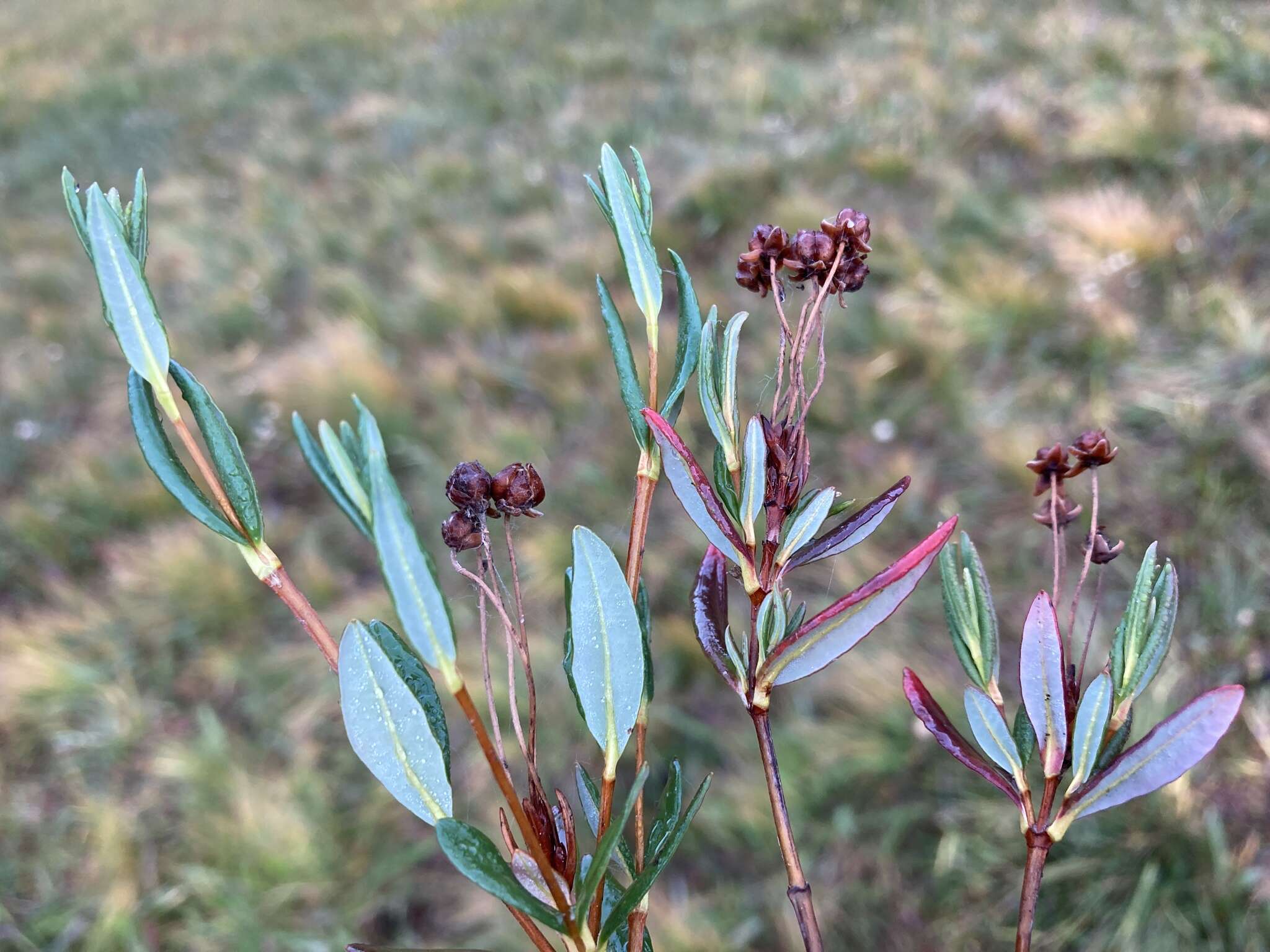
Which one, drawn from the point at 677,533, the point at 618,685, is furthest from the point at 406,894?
the point at 618,685

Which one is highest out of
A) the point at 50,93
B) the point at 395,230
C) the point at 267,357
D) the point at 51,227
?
the point at 50,93

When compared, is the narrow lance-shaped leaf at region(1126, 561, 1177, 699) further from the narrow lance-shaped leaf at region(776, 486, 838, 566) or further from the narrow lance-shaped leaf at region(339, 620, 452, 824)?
the narrow lance-shaped leaf at region(339, 620, 452, 824)

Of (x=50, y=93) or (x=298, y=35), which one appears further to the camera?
(x=298, y=35)

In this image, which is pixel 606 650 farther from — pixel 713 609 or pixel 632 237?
pixel 632 237

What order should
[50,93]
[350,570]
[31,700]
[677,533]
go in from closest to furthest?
[31,700], [677,533], [350,570], [50,93]

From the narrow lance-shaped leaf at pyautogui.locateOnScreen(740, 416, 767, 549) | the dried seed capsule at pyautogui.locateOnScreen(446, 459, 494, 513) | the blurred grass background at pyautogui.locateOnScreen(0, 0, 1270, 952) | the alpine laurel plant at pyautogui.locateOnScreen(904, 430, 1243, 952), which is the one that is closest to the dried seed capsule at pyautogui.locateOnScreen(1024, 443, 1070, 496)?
the alpine laurel plant at pyautogui.locateOnScreen(904, 430, 1243, 952)

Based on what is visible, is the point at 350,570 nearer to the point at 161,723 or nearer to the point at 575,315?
the point at 161,723
